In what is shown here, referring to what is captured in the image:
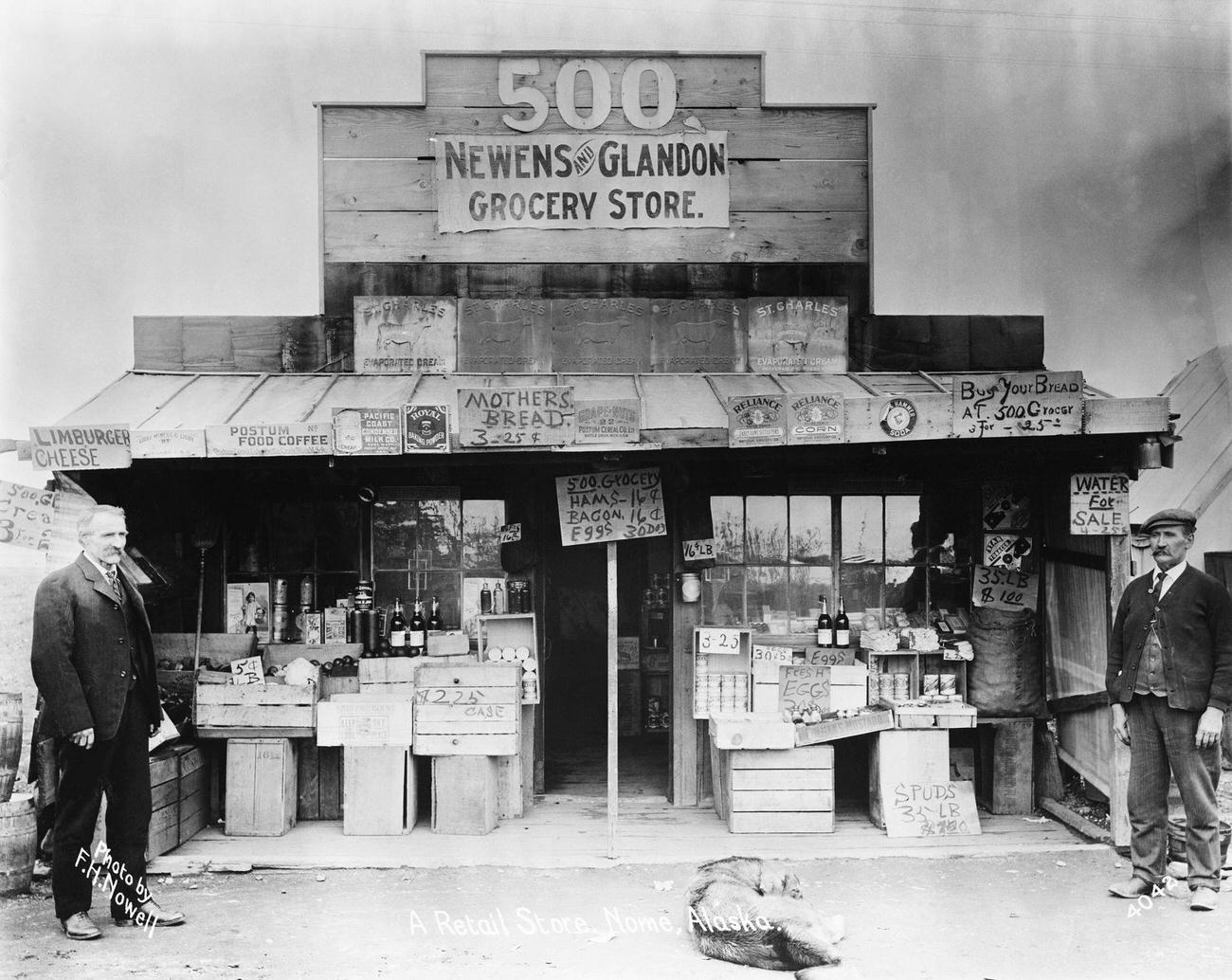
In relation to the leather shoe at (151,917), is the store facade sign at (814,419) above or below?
above

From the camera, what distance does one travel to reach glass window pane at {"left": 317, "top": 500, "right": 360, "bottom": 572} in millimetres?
7988

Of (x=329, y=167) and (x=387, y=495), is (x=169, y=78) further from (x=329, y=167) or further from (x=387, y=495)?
(x=387, y=495)

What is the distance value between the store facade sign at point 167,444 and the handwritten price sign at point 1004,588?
248 inches

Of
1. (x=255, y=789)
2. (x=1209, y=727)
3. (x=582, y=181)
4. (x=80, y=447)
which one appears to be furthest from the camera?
(x=582, y=181)

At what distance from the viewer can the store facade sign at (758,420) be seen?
6074 mm

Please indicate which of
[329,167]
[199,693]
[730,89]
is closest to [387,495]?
[199,693]

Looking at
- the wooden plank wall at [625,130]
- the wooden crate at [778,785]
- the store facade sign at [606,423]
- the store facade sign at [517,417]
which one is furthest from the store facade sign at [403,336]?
the wooden crate at [778,785]

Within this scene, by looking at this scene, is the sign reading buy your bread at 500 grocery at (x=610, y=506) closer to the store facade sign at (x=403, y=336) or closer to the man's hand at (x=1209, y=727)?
the store facade sign at (x=403, y=336)

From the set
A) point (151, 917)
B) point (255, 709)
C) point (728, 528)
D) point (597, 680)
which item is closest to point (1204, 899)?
point (728, 528)

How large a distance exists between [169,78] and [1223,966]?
9307mm

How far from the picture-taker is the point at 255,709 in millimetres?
7078

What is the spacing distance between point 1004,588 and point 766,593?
2071 millimetres

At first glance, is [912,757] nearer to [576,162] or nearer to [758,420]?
[758,420]

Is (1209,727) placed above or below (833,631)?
below
